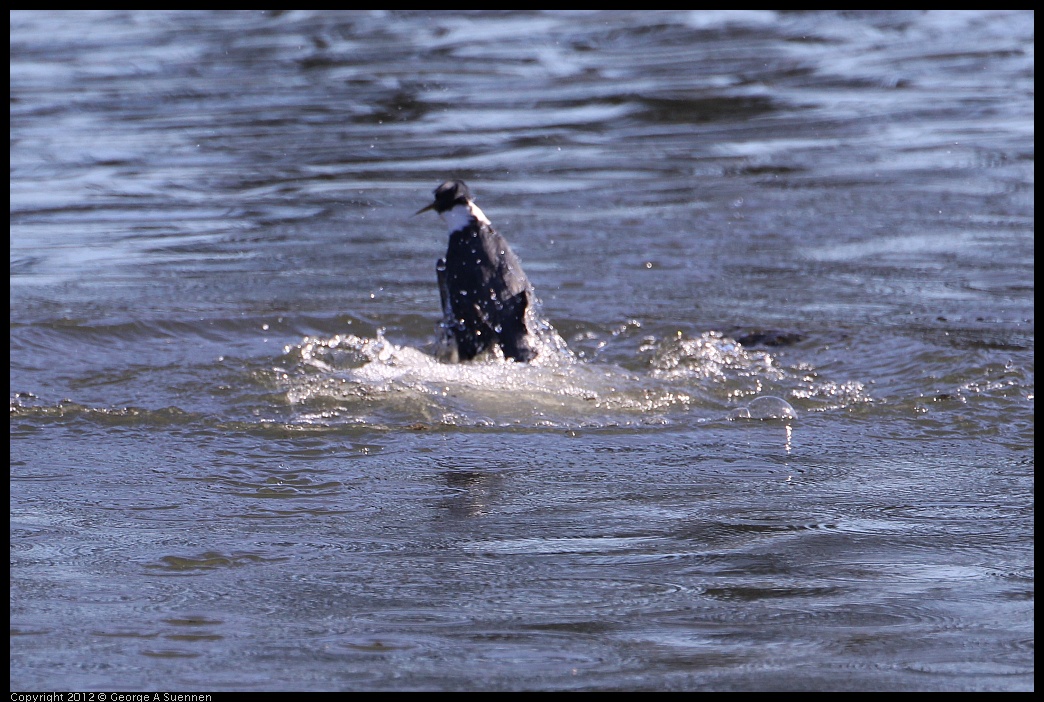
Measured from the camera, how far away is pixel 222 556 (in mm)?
3799

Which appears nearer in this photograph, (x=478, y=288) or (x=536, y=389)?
(x=536, y=389)

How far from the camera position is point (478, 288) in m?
6.00

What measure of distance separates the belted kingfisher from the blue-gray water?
0.19m

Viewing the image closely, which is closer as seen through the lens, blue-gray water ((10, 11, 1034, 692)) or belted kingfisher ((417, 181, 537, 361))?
blue-gray water ((10, 11, 1034, 692))

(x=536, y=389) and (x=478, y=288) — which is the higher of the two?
(x=478, y=288)

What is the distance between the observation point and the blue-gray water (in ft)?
10.8

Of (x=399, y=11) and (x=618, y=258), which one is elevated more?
(x=399, y=11)

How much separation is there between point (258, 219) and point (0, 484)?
15.5ft

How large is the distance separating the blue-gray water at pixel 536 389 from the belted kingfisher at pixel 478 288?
186mm

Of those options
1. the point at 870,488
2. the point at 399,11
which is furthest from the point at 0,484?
the point at 399,11

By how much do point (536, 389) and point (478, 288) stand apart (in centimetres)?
57

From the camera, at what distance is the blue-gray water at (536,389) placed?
129 inches
